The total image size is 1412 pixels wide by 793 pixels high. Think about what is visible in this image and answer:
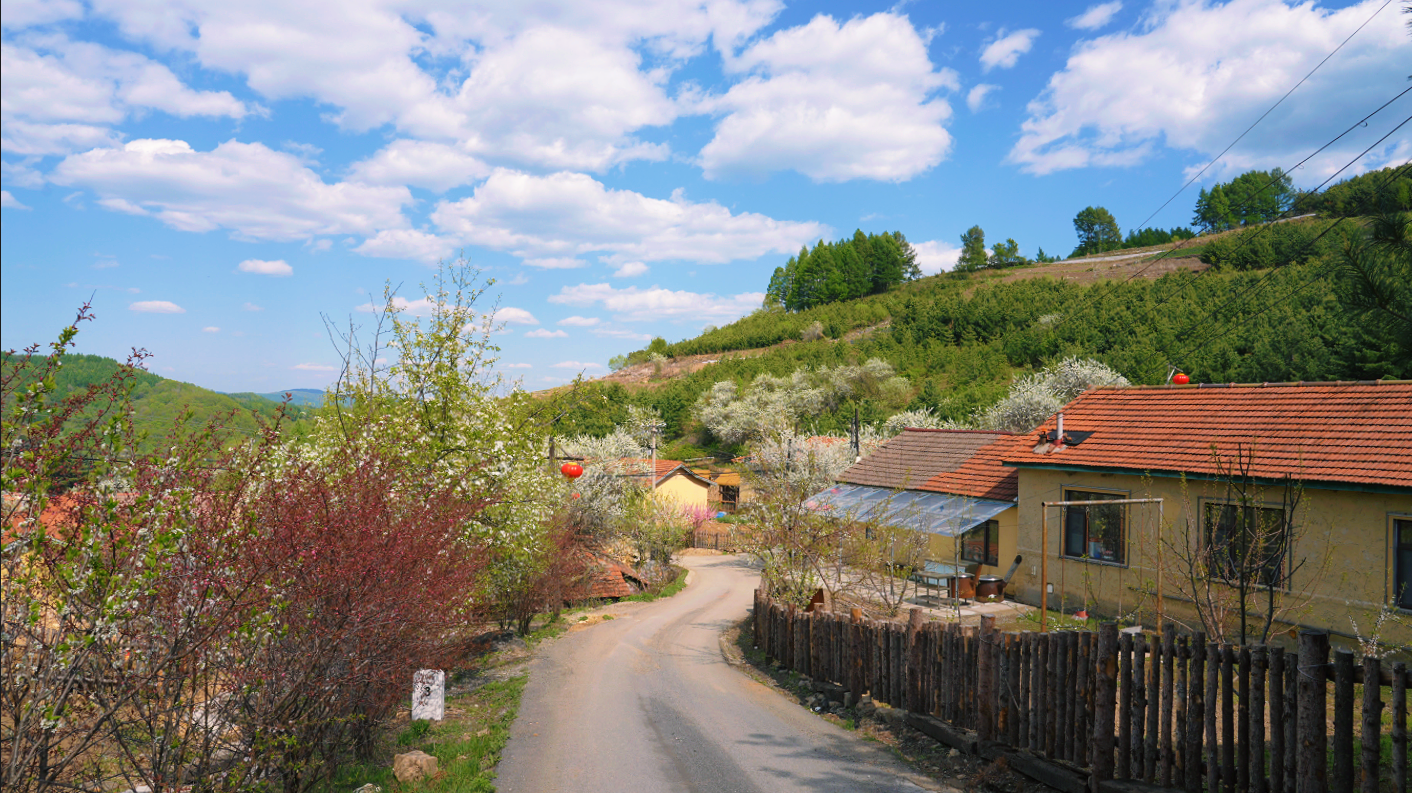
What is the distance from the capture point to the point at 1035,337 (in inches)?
2319

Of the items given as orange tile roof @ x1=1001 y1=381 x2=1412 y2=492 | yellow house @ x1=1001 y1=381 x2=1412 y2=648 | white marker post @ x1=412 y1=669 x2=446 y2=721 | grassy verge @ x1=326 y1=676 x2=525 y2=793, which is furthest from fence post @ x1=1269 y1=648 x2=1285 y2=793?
white marker post @ x1=412 y1=669 x2=446 y2=721

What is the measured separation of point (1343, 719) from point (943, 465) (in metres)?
20.1

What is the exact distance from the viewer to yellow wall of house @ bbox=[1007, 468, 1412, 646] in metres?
12.2

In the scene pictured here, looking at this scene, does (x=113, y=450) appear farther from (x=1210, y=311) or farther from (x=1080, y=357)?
(x=1210, y=311)

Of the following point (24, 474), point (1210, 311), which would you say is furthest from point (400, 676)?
point (1210, 311)

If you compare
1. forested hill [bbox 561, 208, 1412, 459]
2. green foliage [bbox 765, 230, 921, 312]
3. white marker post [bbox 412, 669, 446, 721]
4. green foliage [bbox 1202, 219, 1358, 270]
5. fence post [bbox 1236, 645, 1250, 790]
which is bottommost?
white marker post [bbox 412, 669, 446, 721]

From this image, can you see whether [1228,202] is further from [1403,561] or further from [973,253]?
[1403,561]

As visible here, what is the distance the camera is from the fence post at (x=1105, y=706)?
659 cm

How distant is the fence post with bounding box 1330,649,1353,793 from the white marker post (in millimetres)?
8677

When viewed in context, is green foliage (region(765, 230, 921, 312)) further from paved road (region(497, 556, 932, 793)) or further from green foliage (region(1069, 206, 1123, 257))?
paved road (region(497, 556, 932, 793))

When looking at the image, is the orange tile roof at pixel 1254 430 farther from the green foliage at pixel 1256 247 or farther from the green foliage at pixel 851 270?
the green foliage at pixel 851 270

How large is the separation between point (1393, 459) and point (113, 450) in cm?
1665

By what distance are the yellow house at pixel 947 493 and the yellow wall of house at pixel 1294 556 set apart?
6.49 ft

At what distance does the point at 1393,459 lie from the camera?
41.1ft
